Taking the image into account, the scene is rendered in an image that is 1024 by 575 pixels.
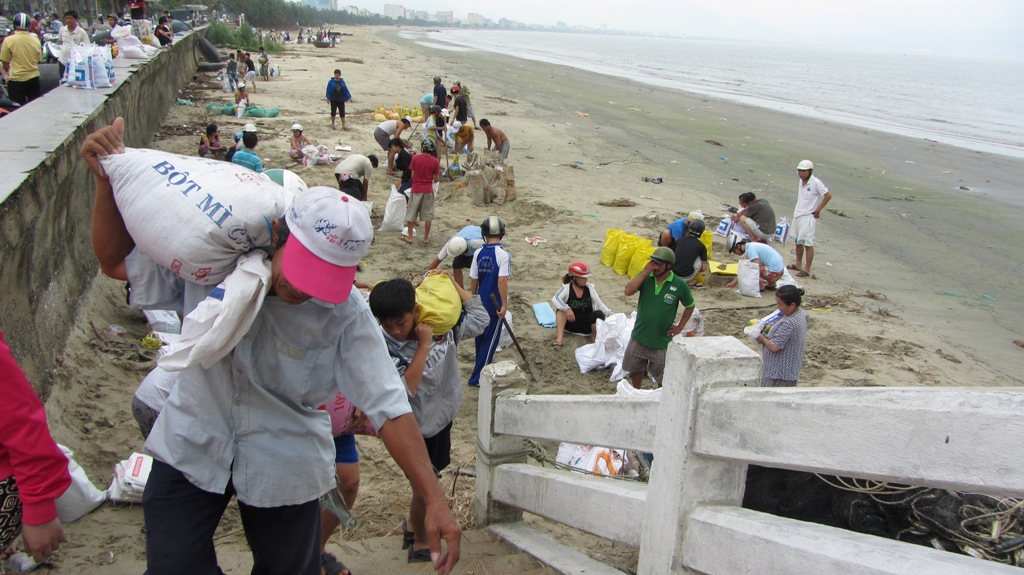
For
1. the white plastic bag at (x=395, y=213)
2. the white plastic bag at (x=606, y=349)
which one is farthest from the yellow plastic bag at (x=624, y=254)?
the white plastic bag at (x=395, y=213)

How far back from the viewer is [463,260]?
7160mm

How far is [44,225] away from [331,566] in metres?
3.44

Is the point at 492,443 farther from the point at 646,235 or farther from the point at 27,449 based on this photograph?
the point at 646,235

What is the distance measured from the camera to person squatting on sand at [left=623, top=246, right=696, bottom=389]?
667cm

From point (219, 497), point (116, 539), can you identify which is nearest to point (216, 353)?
point (219, 497)

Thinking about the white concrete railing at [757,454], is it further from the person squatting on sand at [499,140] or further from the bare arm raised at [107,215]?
the person squatting on sand at [499,140]

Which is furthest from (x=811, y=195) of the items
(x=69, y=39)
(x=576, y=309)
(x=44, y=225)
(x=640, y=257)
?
(x=69, y=39)

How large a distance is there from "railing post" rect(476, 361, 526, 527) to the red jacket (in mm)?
1753

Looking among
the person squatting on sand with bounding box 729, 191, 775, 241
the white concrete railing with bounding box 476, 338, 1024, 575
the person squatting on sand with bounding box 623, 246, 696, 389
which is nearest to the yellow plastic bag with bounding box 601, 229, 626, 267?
the person squatting on sand with bounding box 729, 191, 775, 241

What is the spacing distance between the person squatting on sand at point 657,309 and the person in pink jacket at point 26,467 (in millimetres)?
5189

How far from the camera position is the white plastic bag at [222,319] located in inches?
76.2

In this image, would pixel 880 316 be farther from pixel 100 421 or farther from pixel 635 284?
pixel 100 421

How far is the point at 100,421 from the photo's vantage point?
4.66 metres

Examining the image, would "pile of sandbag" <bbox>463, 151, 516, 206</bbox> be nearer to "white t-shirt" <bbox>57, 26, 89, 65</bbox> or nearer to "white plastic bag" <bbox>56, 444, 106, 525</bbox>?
"white t-shirt" <bbox>57, 26, 89, 65</bbox>
